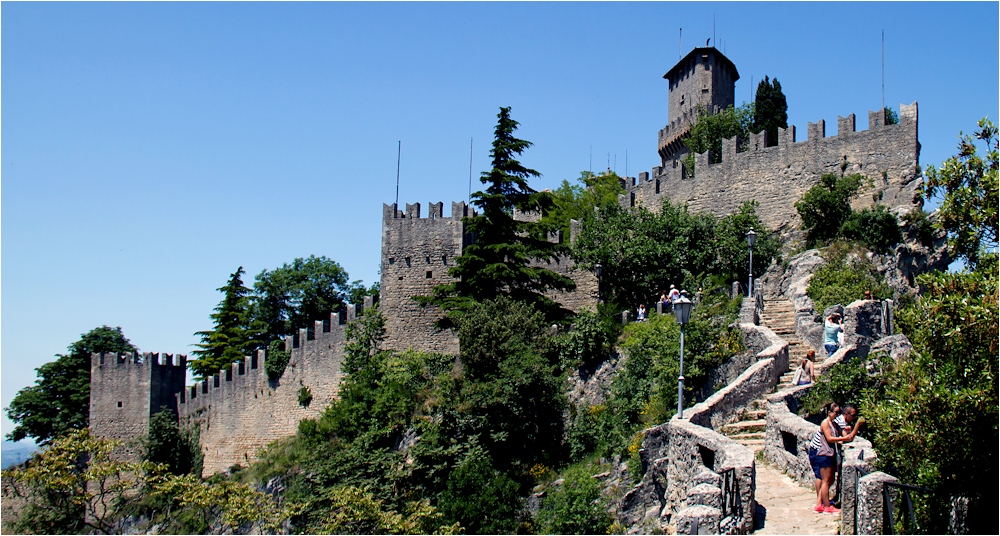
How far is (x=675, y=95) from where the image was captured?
53812mm

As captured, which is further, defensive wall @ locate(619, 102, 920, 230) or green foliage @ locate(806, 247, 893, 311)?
defensive wall @ locate(619, 102, 920, 230)

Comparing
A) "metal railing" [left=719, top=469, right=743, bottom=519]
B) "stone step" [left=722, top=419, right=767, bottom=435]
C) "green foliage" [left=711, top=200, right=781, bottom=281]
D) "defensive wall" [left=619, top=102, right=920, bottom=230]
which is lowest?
"metal railing" [left=719, top=469, right=743, bottom=519]

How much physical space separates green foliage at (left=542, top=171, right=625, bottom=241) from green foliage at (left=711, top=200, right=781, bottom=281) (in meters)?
5.63

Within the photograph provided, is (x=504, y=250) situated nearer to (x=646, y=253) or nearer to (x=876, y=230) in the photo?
(x=646, y=253)

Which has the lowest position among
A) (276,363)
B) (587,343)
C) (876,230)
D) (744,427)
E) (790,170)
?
(744,427)

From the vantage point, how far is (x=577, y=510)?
20.0 m

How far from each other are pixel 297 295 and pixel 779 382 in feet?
114

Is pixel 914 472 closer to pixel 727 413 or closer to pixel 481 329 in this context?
pixel 727 413

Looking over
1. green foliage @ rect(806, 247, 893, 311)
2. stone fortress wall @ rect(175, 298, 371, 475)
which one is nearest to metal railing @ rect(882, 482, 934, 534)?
green foliage @ rect(806, 247, 893, 311)

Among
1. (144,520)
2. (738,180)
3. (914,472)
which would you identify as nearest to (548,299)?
(738,180)

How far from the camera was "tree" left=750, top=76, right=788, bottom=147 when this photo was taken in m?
42.9

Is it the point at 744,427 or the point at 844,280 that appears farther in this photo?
the point at 844,280

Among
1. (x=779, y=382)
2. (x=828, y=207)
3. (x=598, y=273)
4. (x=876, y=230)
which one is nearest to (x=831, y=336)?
(x=779, y=382)

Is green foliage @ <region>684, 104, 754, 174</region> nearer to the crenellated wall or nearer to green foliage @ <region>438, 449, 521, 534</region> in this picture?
the crenellated wall
